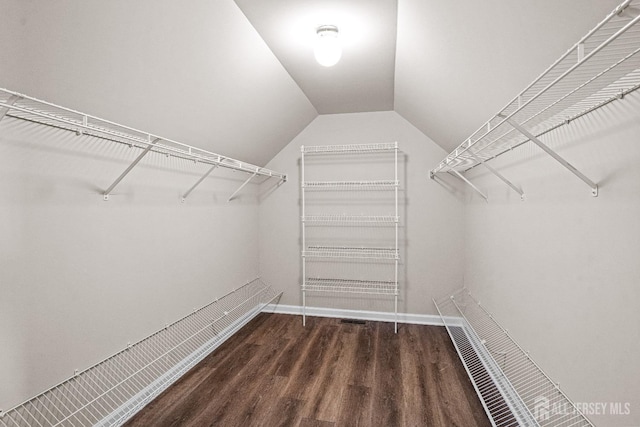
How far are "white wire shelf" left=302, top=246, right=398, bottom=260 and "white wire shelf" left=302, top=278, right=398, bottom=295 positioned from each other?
28 centimetres

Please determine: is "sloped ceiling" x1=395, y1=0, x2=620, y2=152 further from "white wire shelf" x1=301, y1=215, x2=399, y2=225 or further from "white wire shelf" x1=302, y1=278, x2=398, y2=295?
"white wire shelf" x1=302, y1=278, x2=398, y2=295

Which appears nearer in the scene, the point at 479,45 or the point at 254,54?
the point at 479,45

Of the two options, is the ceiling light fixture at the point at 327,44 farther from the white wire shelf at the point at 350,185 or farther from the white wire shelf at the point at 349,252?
the white wire shelf at the point at 349,252

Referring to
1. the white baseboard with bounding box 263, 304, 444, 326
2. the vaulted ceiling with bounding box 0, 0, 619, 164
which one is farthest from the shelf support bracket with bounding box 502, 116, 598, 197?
the white baseboard with bounding box 263, 304, 444, 326

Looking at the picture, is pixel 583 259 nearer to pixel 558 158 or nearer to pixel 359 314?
pixel 558 158

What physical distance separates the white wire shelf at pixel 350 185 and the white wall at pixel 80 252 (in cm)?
142

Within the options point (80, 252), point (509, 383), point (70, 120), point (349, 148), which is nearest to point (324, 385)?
point (509, 383)

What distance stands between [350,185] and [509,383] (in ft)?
8.14

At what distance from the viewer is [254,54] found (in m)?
2.04

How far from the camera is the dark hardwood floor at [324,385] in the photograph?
200 centimetres

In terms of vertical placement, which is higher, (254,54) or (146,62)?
(254,54)

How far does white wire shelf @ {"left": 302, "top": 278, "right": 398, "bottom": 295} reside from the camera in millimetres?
3633

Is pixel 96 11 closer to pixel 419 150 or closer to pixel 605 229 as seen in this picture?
pixel 605 229

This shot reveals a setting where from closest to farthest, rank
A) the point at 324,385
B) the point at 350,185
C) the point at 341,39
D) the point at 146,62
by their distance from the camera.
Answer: the point at 146,62
the point at 341,39
the point at 324,385
the point at 350,185
